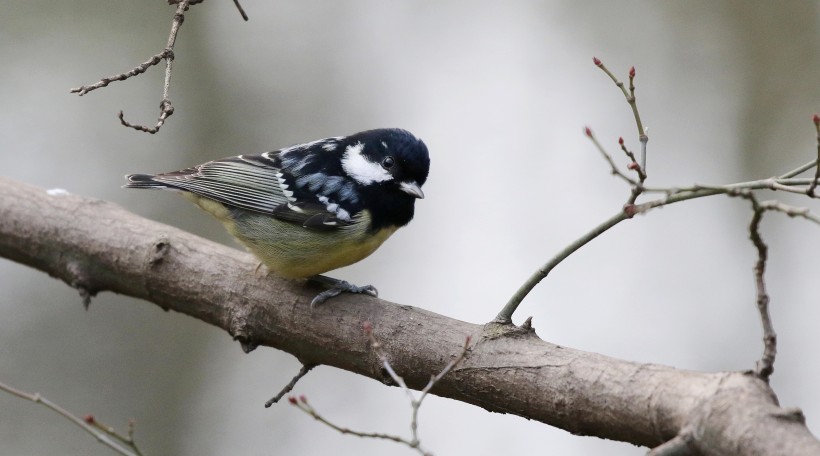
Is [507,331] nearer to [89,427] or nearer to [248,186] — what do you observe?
[89,427]

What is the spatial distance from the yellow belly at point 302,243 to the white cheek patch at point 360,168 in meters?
0.27

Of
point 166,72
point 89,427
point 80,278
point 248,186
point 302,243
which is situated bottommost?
point 89,427

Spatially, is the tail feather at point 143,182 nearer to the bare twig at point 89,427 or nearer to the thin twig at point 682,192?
the bare twig at point 89,427

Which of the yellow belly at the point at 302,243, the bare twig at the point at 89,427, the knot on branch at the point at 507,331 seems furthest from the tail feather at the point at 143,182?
the knot on branch at the point at 507,331

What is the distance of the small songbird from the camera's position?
4.53m

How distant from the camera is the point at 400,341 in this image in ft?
12.0

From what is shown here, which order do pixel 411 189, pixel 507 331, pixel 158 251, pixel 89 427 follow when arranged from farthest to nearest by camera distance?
1. pixel 411 189
2. pixel 158 251
3. pixel 507 331
4. pixel 89 427

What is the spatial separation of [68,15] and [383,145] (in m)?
6.01

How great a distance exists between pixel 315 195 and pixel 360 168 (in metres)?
0.29

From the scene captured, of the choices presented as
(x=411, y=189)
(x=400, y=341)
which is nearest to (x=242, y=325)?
(x=400, y=341)

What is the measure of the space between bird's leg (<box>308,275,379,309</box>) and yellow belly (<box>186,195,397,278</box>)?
3.1 inches

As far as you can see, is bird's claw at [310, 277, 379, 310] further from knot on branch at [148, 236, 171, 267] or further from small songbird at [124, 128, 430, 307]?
knot on branch at [148, 236, 171, 267]

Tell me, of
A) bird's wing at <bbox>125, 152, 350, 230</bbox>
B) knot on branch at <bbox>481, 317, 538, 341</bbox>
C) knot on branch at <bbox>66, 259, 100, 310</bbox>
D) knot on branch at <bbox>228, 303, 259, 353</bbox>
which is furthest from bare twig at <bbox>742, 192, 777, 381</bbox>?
knot on branch at <bbox>66, 259, 100, 310</bbox>

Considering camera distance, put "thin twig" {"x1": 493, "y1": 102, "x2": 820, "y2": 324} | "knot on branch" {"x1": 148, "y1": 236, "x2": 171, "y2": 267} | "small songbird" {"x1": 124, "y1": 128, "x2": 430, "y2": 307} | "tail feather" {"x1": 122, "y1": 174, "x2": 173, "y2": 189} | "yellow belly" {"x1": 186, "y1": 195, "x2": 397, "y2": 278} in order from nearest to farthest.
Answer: "thin twig" {"x1": 493, "y1": 102, "x2": 820, "y2": 324}
"knot on branch" {"x1": 148, "y1": 236, "x2": 171, "y2": 267}
"yellow belly" {"x1": 186, "y1": 195, "x2": 397, "y2": 278}
"small songbird" {"x1": 124, "y1": 128, "x2": 430, "y2": 307}
"tail feather" {"x1": 122, "y1": 174, "x2": 173, "y2": 189}
